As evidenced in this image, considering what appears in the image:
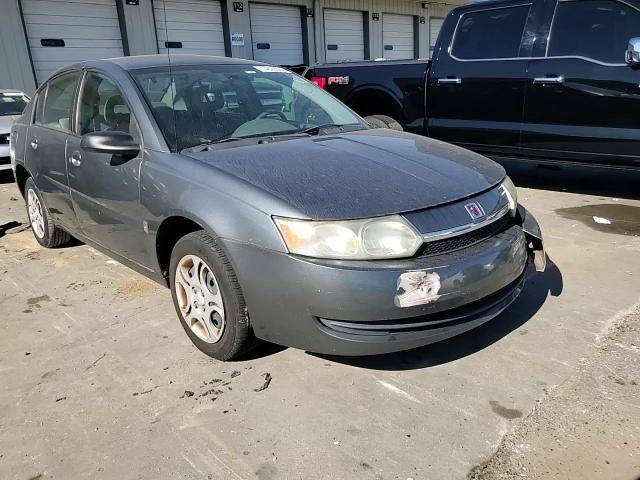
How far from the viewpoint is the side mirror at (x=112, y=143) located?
121 inches

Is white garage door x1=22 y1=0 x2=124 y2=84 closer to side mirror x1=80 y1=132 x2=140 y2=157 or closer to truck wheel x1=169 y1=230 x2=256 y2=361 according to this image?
side mirror x1=80 y1=132 x2=140 y2=157

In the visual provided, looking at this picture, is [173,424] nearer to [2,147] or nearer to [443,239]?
[443,239]

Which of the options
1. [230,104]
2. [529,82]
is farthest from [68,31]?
[230,104]

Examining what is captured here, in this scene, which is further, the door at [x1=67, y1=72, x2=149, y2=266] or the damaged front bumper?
the door at [x1=67, y1=72, x2=149, y2=266]

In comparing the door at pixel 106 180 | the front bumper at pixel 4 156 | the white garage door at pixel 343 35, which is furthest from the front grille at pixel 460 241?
the white garage door at pixel 343 35

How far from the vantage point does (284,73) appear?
4.11 metres

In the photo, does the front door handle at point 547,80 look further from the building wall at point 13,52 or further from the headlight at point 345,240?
the building wall at point 13,52

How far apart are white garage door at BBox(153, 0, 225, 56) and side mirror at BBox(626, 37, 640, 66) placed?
37.0 feet

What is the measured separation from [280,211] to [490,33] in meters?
4.56

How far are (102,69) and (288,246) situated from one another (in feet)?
A: 6.97

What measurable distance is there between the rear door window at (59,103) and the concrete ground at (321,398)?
133 cm

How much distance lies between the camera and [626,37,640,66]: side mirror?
15.5ft

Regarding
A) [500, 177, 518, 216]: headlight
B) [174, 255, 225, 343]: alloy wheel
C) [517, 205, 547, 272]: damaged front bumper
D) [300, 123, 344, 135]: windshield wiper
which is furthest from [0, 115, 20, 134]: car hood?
[517, 205, 547, 272]: damaged front bumper

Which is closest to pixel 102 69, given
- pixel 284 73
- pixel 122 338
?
pixel 284 73
